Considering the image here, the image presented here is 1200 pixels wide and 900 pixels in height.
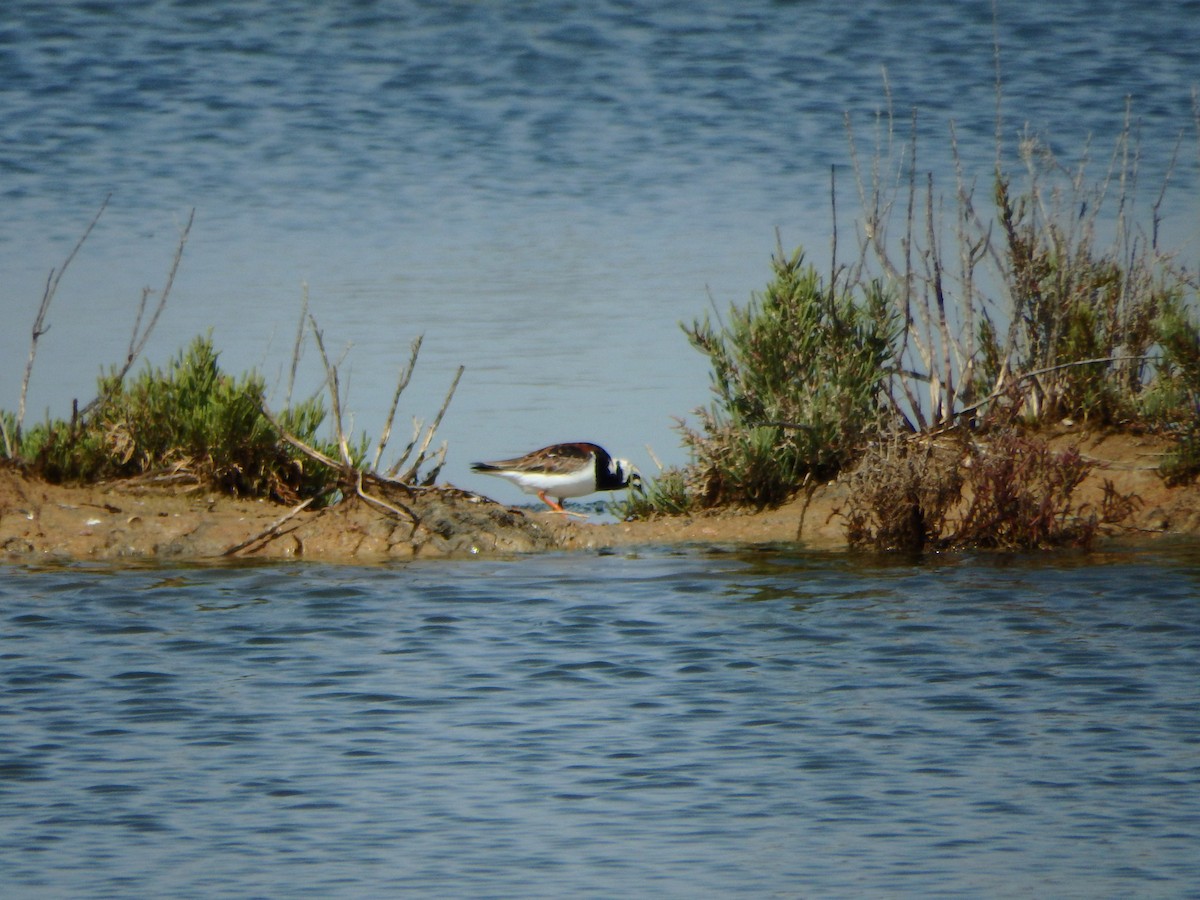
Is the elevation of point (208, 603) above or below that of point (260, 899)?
below

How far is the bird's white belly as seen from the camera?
15.0m

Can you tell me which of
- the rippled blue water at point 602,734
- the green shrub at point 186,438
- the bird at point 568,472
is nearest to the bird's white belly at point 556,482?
the bird at point 568,472

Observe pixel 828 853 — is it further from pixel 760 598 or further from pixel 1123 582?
pixel 1123 582

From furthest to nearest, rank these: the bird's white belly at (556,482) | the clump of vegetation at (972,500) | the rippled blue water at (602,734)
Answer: the bird's white belly at (556,482), the clump of vegetation at (972,500), the rippled blue water at (602,734)

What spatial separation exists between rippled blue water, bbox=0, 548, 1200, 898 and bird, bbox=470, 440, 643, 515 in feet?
11.5

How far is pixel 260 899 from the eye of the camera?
18.1 ft

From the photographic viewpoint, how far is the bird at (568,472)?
15.1 metres

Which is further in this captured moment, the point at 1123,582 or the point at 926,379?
the point at 926,379

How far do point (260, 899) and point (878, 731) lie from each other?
314cm

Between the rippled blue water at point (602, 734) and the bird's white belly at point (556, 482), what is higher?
the rippled blue water at point (602, 734)

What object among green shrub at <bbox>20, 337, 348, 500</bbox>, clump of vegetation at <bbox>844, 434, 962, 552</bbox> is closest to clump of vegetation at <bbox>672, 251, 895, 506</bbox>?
clump of vegetation at <bbox>844, 434, 962, 552</bbox>

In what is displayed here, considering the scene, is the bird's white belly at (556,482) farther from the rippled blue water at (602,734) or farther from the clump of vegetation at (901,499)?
the rippled blue water at (602,734)

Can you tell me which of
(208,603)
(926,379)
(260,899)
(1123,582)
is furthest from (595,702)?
(926,379)

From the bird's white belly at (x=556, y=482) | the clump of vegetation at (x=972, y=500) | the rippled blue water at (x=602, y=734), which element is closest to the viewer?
the rippled blue water at (x=602, y=734)
